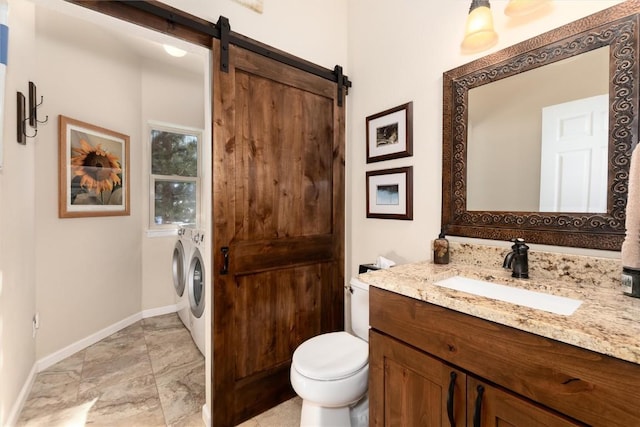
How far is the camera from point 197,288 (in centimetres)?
238

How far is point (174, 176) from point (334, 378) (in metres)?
2.96

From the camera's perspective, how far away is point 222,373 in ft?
5.17

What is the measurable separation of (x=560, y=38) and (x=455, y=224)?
2.92 ft

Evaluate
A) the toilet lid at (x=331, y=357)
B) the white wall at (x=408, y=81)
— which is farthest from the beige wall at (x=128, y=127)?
the toilet lid at (x=331, y=357)

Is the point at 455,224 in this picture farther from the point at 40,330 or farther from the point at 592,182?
the point at 40,330

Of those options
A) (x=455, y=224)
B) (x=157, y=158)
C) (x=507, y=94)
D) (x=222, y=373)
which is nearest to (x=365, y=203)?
(x=455, y=224)

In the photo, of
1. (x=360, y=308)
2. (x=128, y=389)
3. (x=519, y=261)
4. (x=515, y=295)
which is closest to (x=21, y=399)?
(x=128, y=389)

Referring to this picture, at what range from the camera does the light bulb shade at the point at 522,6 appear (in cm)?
117

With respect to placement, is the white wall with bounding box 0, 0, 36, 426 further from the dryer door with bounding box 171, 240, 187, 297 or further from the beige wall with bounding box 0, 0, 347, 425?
the dryer door with bounding box 171, 240, 187, 297

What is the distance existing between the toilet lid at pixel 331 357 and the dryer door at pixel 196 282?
1.21 metres

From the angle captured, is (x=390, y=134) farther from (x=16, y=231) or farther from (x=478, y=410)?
(x=16, y=231)

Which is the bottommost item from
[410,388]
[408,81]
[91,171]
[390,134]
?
[410,388]

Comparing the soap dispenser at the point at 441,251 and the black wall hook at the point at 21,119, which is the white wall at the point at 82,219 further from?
the soap dispenser at the point at 441,251

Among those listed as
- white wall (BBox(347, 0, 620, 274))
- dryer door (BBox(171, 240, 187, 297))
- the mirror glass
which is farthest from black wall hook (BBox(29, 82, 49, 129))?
the mirror glass
